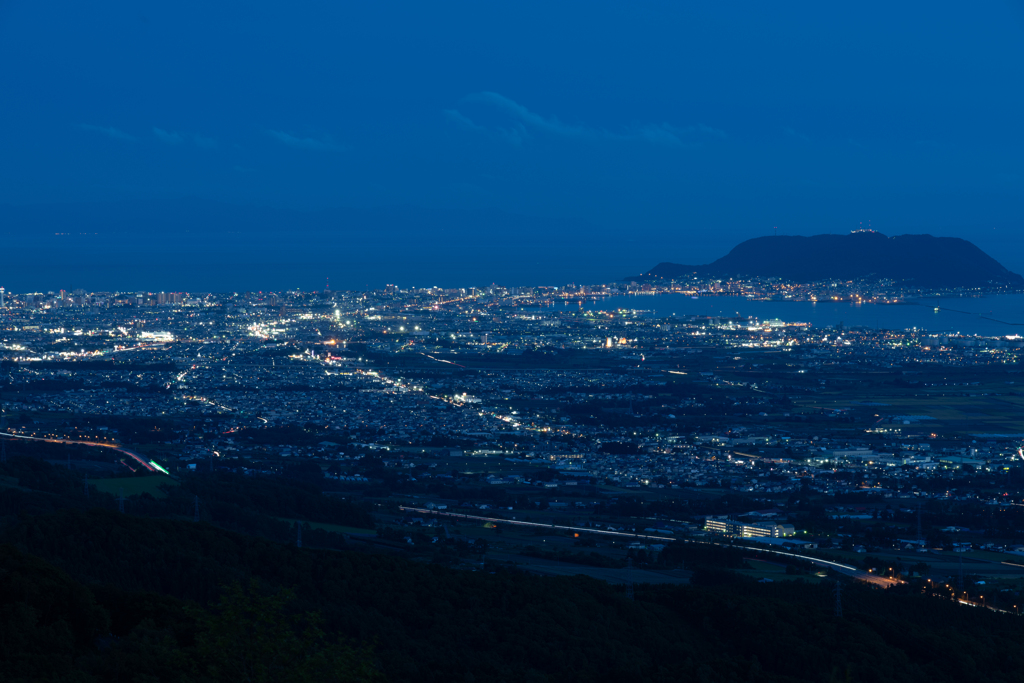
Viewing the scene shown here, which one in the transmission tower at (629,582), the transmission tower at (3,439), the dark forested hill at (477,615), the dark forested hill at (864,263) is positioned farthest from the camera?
the dark forested hill at (864,263)

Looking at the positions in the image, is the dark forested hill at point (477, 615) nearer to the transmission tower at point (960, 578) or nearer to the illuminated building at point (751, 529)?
the transmission tower at point (960, 578)

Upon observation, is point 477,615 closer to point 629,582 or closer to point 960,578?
point 629,582

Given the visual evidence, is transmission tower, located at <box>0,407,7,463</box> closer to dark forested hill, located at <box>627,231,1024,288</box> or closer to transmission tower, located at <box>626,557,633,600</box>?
transmission tower, located at <box>626,557,633,600</box>

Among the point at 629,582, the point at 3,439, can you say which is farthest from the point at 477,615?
the point at 3,439

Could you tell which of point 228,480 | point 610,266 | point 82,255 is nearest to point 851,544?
point 228,480

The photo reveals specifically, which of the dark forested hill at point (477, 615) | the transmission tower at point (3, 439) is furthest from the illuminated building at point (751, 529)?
the transmission tower at point (3, 439)

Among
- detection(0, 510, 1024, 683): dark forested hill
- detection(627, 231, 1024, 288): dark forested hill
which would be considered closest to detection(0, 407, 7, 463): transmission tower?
detection(0, 510, 1024, 683): dark forested hill
